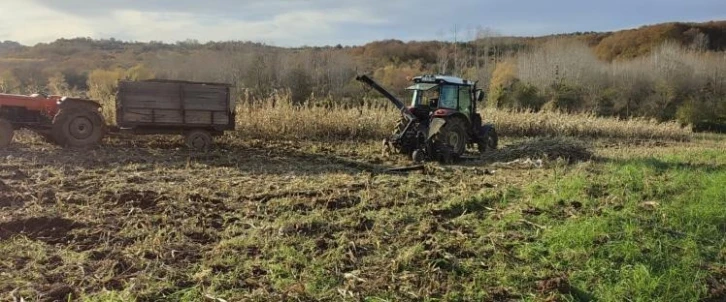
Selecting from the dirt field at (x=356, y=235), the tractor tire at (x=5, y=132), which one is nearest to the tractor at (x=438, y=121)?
the dirt field at (x=356, y=235)

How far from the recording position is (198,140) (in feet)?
36.9

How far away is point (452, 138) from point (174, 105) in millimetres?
5186

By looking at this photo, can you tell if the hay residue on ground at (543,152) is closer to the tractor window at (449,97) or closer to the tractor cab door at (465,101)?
the tractor cab door at (465,101)

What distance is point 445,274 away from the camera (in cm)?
439

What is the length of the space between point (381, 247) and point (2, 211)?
373cm

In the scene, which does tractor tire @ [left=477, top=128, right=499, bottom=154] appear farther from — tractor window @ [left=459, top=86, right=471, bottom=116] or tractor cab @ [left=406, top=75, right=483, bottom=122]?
tractor window @ [left=459, top=86, right=471, bottom=116]

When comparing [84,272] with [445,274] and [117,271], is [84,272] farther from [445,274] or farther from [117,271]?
[445,274]

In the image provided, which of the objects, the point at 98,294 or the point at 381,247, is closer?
the point at 98,294

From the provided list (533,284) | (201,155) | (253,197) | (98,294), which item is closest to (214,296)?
(98,294)

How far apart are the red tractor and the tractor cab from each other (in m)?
5.97

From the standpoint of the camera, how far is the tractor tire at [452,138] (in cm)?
1082

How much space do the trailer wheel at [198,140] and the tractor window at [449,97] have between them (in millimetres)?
4543

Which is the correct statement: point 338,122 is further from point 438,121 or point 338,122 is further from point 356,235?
point 356,235

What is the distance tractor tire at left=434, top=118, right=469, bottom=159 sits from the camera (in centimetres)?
1082
